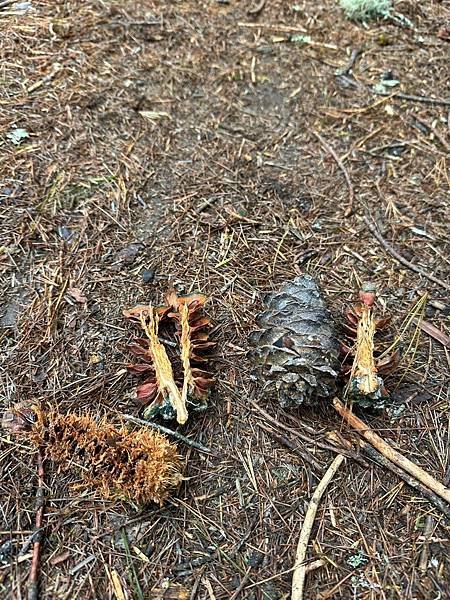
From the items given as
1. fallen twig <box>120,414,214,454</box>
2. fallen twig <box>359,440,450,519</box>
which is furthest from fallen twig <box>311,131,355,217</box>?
fallen twig <box>120,414,214,454</box>

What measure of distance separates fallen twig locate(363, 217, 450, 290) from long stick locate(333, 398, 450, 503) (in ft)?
2.22

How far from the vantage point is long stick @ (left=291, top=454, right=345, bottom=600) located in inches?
56.9

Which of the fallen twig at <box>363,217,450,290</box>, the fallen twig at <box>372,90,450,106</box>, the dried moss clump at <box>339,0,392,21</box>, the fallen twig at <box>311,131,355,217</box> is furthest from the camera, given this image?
the dried moss clump at <box>339,0,392,21</box>

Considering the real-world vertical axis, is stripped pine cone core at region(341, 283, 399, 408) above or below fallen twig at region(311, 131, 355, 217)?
below

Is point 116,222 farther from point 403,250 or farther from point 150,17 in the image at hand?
point 150,17

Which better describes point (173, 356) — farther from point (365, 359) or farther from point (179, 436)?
point (365, 359)

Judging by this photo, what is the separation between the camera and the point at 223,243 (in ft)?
7.11

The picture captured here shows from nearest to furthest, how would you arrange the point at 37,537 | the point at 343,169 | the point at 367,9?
the point at 37,537 < the point at 343,169 < the point at 367,9

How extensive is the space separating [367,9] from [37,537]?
9.79 feet

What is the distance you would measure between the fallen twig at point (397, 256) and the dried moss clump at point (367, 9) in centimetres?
143

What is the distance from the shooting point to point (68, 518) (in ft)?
5.05

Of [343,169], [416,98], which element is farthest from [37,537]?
[416,98]

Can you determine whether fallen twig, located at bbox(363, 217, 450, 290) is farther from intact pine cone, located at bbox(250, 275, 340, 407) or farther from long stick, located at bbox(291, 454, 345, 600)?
long stick, located at bbox(291, 454, 345, 600)

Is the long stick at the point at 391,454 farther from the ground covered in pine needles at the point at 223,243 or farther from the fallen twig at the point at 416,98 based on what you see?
the fallen twig at the point at 416,98
